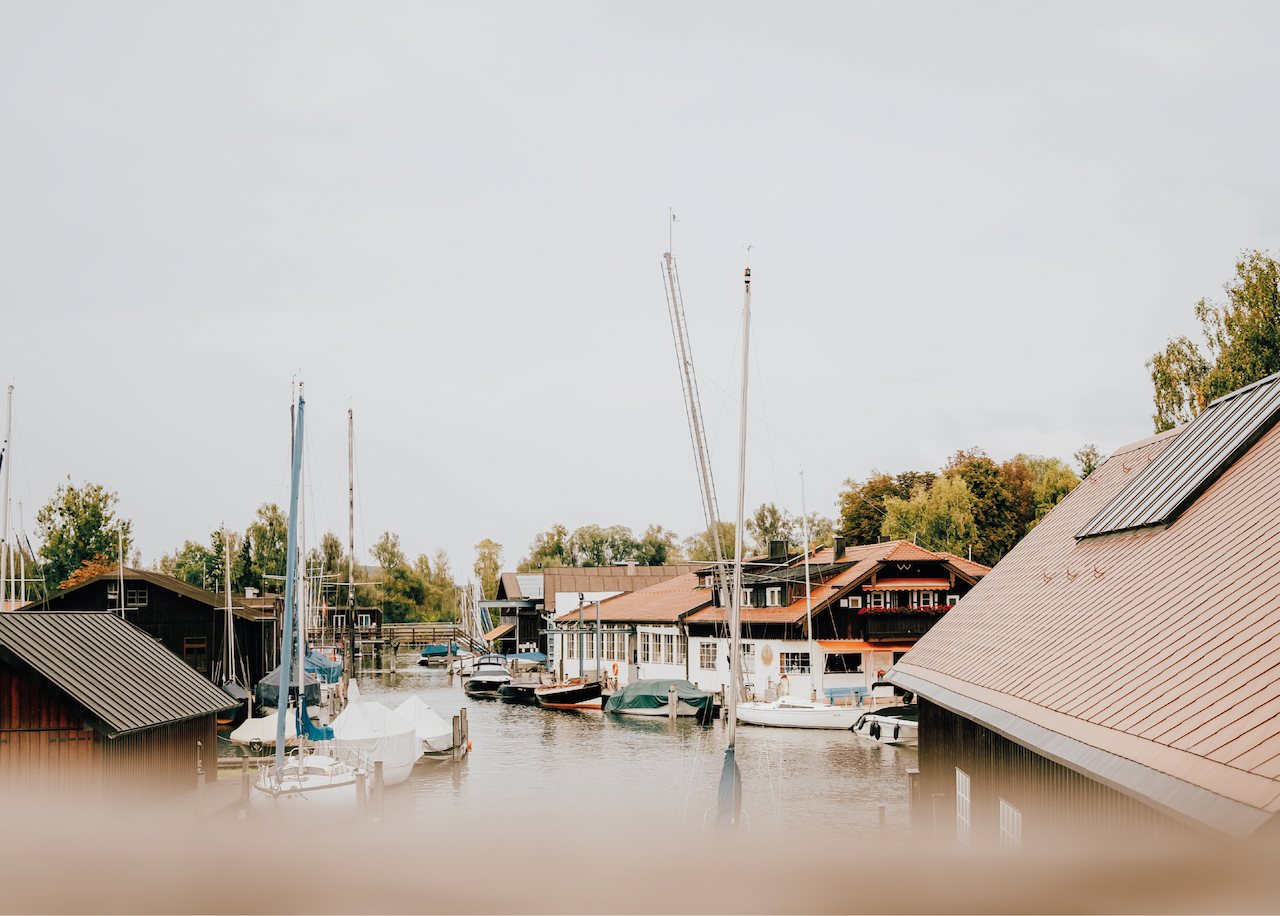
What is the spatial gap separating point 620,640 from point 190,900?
231 ft

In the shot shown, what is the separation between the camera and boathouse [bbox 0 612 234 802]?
2202 cm

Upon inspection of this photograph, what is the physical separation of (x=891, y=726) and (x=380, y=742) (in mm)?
20140

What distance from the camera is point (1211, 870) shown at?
21.5ft

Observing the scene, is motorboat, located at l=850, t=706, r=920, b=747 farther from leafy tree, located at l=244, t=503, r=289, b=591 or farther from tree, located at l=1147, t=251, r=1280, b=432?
leafy tree, located at l=244, t=503, r=289, b=591

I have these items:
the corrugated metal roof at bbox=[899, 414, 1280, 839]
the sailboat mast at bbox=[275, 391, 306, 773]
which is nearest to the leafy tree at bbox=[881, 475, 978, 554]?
the sailboat mast at bbox=[275, 391, 306, 773]

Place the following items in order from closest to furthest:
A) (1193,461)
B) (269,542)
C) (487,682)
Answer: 1. (1193,461)
2. (487,682)
3. (269,542)

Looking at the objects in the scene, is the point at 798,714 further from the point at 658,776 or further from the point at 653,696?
the point at 658,776

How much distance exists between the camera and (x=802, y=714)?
51.5 meters

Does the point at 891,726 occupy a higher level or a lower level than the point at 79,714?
lower

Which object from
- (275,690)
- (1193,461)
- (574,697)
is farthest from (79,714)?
(574,697)

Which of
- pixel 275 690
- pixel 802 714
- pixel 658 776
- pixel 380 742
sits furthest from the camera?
pixel 275 690

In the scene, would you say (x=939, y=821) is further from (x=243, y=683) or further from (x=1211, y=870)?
(x=243, y=683)

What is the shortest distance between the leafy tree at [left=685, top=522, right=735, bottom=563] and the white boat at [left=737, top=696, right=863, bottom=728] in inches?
2629

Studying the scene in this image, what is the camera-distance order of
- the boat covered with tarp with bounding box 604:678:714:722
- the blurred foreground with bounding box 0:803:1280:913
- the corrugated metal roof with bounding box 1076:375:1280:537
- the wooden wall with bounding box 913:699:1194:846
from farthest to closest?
1. the boat covered with tarp with bounding box 604:678:714:722
2. the corrugated metal roof with bounding box 1076:375:1280:537
3. the wooden wall with bounding box 913:699:1194:846
4. the blurred foreground with bounding box 0:803:1280:913
